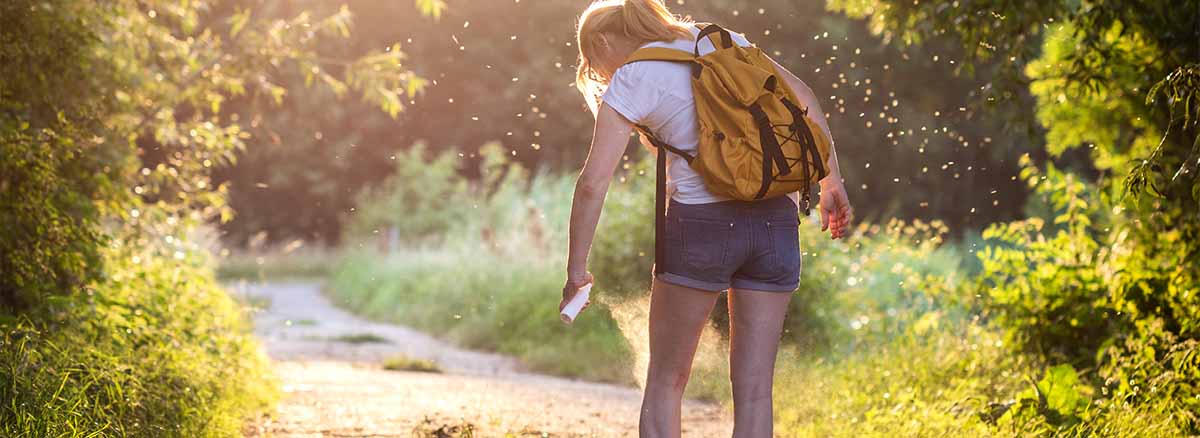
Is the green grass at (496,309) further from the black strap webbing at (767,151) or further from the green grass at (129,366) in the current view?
the black strap webbing at (767,151)

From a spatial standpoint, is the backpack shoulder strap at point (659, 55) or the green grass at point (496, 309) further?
the green grass at point (496, 309)

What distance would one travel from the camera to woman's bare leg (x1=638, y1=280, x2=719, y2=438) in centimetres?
358

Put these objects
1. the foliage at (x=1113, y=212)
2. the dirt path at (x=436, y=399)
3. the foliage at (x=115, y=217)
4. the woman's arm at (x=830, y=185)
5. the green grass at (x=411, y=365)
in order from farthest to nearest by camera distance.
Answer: the green grass at (x=411, y=365) → the dirt path at (x=436, y=399) → the foliage at (x=1113, y=212) → the foliage at (x=115, y=217) → the woman's arm at (x=830, y=185)

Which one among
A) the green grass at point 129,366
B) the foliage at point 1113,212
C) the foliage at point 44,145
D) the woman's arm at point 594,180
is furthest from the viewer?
the foliage at point 44,145

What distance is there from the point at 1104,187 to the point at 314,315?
448 inches

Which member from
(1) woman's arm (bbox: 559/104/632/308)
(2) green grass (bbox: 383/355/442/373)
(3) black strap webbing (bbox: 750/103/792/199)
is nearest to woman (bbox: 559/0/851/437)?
(1) woman's arm (bbox: 559/104/632/308)

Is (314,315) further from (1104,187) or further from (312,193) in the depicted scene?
(312,193)

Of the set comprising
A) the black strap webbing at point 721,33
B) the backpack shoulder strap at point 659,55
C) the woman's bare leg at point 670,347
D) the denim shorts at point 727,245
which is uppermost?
the black strap webbing at point 721,33

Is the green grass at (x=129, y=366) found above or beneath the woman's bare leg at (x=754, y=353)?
beneath

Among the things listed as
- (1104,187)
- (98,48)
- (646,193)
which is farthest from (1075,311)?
(98,48)

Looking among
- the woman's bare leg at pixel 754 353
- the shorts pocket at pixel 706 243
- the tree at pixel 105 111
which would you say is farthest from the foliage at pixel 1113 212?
the tree at pixel 105 111

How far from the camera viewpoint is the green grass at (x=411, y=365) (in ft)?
30.8

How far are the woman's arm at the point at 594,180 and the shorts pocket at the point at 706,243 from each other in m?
0.25

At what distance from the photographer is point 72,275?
6.09m
